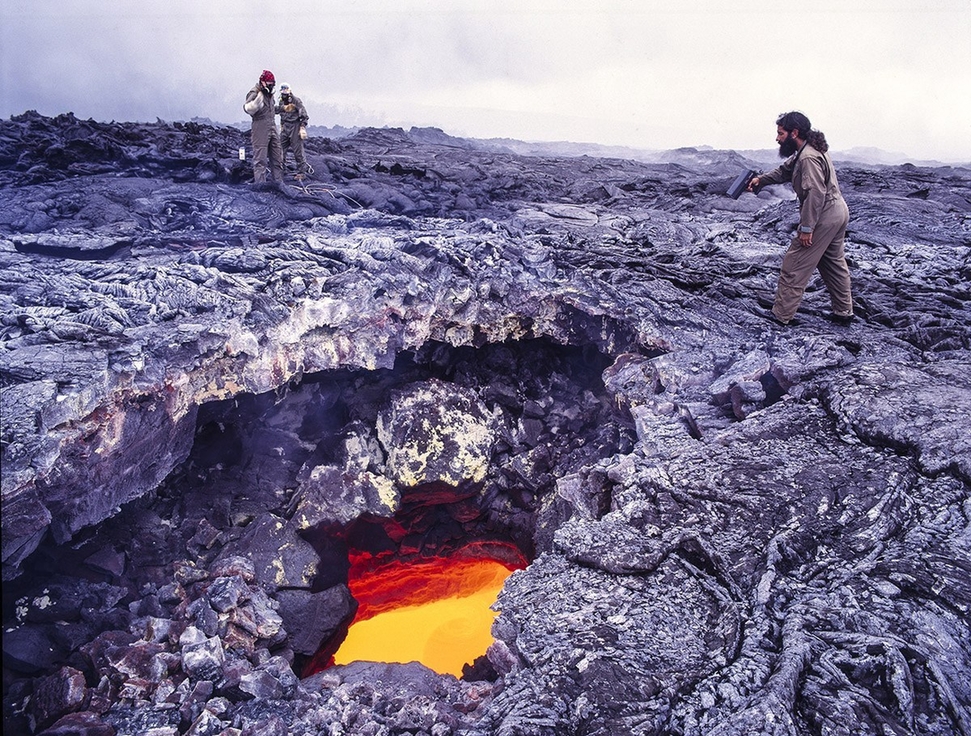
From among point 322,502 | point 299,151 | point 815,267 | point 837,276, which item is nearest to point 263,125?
point 299,151

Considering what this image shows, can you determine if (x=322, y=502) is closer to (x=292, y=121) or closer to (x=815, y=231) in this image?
(x=815, y=231)

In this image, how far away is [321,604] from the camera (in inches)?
209

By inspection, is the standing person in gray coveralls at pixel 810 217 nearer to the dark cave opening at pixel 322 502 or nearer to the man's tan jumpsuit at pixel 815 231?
the man's tan jumpsuit at pixel 815 231

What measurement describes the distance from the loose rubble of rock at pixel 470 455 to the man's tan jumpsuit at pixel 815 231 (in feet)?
0.93

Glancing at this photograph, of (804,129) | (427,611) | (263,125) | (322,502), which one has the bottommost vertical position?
(427,611)

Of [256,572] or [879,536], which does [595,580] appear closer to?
[879,536]

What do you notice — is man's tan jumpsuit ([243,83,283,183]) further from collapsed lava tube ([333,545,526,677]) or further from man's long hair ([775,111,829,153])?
man's long hair ([775,111,829,153])

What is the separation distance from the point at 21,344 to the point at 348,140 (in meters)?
12.8

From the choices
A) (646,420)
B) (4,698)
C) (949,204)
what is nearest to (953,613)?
(646,420)

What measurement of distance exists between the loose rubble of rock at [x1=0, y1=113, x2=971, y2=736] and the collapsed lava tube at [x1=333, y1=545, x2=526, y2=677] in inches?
14.5

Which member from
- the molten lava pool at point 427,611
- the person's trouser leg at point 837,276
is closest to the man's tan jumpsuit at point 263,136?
the molten lava pool at point 427,611

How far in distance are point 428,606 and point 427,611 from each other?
0.06 meters

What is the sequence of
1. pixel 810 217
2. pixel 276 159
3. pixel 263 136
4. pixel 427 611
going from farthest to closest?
pixel 276 159, pixel 263 136, pixel 427 611, pixel 810 217

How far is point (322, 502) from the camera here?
5.52 metres
